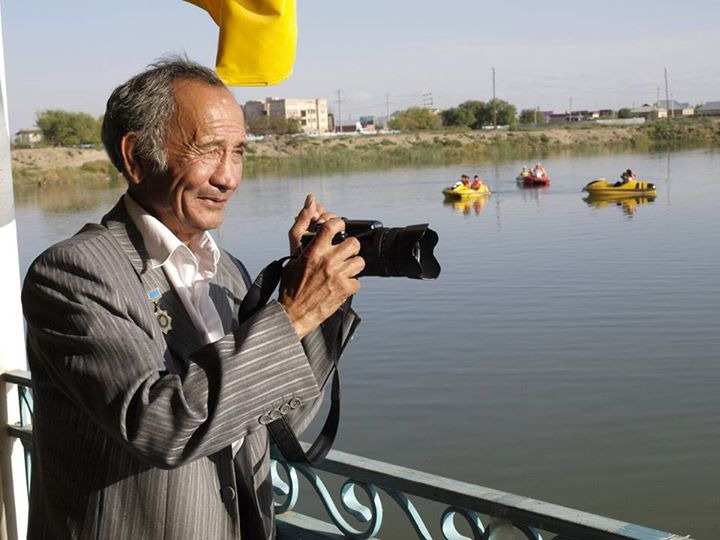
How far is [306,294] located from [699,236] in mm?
19469

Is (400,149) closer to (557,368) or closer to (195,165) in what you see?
(557,368)

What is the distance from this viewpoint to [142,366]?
4.67 feet

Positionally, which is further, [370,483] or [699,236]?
[699,236]

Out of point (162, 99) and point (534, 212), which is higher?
point (162, 99)

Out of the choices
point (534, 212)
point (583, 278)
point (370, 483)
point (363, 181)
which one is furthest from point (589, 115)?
point (370, 483)

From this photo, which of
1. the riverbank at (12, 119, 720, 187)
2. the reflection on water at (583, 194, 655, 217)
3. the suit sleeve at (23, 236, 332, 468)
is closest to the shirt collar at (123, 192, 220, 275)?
the suit sleeve at (23, 236, 332, 468)

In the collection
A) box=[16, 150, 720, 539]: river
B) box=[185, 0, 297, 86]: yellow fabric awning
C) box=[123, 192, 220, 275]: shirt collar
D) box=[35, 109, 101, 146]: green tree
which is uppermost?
box=[35, 109, 101, 146]: green tree

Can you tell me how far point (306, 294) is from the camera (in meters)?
1.49

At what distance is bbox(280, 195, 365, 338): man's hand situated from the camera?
1484mm

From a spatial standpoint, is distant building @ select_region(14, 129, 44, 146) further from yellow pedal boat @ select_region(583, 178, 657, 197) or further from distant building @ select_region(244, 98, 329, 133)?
yellow pedal boat @ select_region(583, 178, 657, 197)

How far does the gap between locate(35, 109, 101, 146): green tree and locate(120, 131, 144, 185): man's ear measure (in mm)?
71562

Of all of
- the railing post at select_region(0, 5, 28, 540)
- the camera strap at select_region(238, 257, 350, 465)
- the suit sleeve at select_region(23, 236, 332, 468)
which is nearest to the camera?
the suit sleeve at select_region(23, 236, 332, 468)

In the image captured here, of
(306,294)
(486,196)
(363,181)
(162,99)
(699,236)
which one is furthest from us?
(363,181)

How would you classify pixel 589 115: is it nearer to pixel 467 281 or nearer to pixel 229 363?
pixel 467 281
